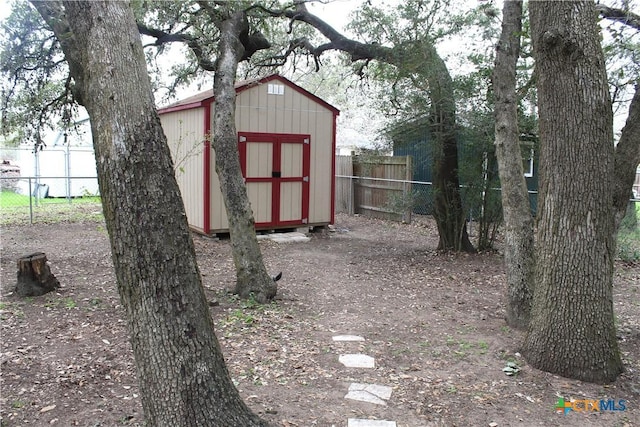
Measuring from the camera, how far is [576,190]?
3.94 metres

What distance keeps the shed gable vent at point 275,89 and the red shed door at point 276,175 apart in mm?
871

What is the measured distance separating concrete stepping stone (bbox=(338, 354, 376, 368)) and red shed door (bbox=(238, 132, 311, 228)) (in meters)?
6.54

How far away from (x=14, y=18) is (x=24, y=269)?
11.6ft

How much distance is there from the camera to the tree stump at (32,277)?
5941mm

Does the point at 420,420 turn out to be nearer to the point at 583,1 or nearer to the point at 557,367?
the point at 557,367

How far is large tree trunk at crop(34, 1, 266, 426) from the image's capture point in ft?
8.02

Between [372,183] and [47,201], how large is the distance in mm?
10325

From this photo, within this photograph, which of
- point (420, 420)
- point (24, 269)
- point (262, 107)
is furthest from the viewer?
point (262, 107)

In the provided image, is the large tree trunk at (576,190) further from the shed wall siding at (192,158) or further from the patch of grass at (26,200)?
the patch of grass at (26,200)

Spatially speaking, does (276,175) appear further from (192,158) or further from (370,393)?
(370,393)

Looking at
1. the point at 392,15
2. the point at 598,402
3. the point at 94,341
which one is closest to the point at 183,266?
the point at 94,341

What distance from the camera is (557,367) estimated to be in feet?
13.3

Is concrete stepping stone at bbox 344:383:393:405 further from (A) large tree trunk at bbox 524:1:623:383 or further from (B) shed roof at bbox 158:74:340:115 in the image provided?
(B) shed roof at bbox 158:74:340:115

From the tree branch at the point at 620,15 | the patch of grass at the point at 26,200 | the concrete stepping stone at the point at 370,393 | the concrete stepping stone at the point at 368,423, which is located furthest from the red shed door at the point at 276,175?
the concrete stepping stone at the point at 368,423
